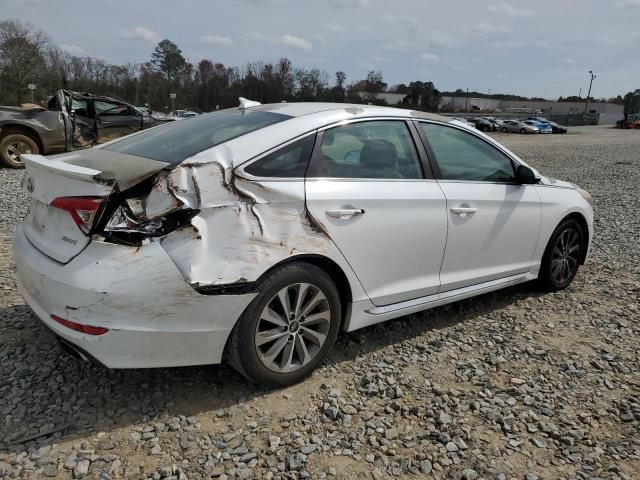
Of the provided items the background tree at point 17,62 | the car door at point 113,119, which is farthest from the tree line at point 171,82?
the car door at point 113,119

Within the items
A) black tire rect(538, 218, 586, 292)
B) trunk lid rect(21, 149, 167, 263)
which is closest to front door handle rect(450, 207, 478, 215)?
black tire rect(538, 218, 586, 292)

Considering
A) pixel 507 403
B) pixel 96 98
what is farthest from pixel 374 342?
pixel 96 98

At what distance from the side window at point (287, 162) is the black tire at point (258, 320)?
1.65ft

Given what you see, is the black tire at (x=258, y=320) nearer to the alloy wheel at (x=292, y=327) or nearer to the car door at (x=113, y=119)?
the alloy wheel at (x=292, y=327)

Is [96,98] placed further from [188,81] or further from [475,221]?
[188,81]

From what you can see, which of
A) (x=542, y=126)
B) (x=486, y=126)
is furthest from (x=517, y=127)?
(x=486, y=126)

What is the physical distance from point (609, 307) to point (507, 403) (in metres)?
2.11

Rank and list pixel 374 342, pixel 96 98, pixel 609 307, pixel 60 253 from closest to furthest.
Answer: pixel 60 253
pixel 374 342
pixel 609 307
pixel 96 98

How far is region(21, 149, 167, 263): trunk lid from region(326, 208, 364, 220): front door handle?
93cm

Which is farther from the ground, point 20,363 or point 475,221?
point 475,221

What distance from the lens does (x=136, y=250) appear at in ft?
7.89

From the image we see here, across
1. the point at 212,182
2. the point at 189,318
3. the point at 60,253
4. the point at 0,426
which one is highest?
the point at 212,182

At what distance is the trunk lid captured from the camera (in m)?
2.46

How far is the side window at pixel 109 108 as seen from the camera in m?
11.8
